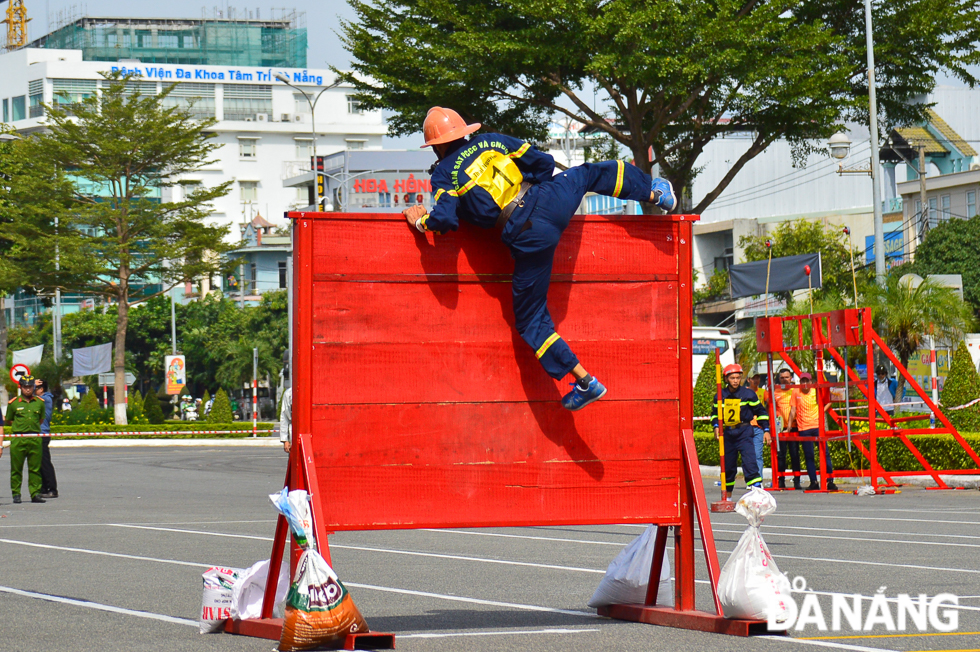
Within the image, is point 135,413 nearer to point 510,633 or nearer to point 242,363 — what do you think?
point 242,363

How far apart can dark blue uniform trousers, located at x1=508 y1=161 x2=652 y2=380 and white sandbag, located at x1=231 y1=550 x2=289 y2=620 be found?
183cm

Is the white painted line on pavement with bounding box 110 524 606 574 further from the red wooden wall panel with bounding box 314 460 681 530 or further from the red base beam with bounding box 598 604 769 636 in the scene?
the red wooden wall panel with bounding box 314 460 681 530

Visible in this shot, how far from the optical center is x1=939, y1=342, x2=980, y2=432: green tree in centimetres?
2233

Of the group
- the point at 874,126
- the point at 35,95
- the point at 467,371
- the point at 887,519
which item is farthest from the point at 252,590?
the point at 35,95

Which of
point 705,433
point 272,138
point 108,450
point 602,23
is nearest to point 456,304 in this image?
point 602,23

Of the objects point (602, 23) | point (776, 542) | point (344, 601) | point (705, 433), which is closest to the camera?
point (344, 601)

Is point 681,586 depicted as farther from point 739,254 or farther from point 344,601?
point 739,254

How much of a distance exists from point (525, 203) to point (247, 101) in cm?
11681

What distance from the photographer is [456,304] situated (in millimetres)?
6980

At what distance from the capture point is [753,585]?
6.62m

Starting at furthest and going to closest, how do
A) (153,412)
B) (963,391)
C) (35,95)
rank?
(35,95) → (153,412) → (963,391)

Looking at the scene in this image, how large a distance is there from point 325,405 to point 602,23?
17764mm

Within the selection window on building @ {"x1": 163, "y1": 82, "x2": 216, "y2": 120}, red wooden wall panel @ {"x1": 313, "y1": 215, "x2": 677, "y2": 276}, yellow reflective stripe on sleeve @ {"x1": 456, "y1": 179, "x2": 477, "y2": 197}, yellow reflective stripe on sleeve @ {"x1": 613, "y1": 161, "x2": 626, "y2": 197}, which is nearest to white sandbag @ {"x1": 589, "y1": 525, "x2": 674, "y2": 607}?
red wooden wall panel @ {"x1": 313, "y1": 215, "x2": 677, "y2": 276}

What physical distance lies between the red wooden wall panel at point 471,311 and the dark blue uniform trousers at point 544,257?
0.57ft
